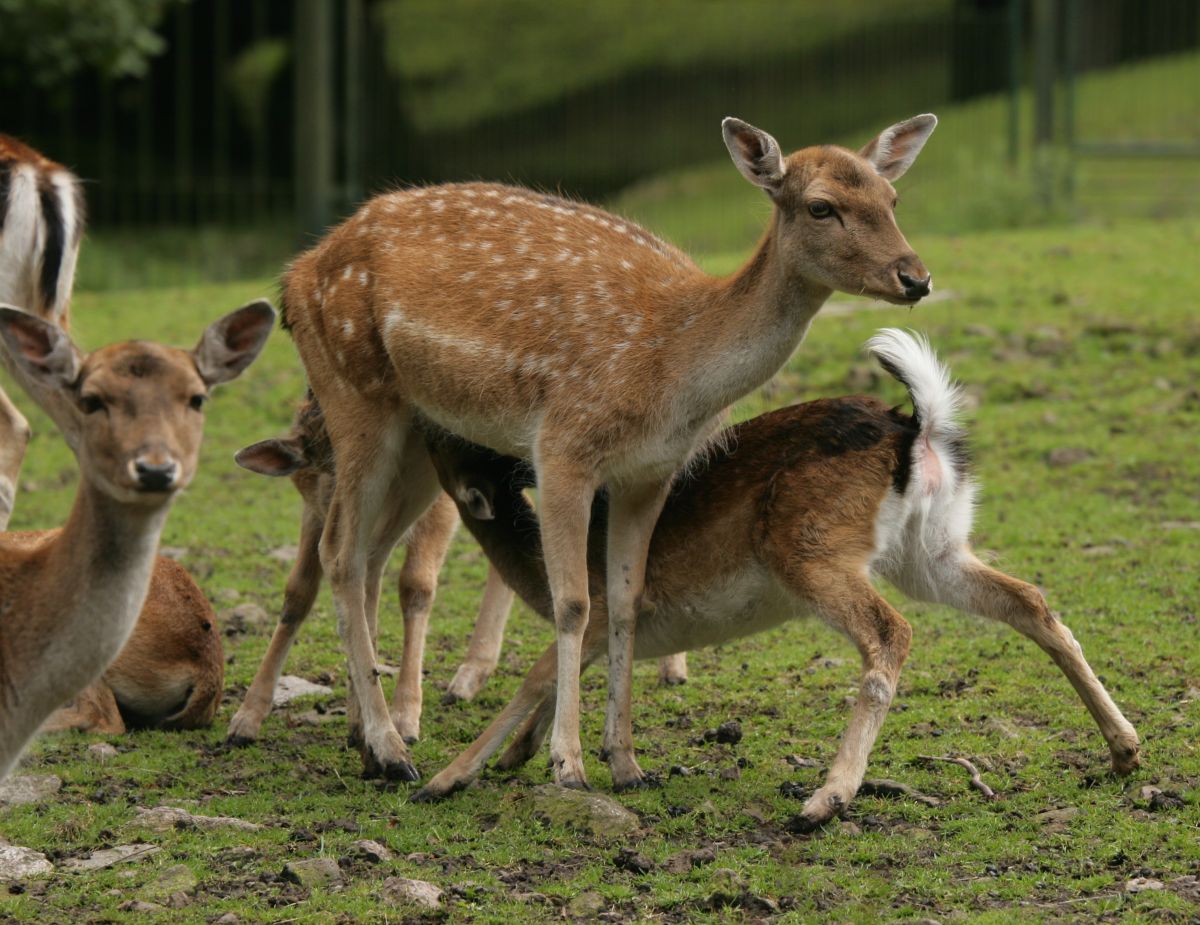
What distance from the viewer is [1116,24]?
2331 cm

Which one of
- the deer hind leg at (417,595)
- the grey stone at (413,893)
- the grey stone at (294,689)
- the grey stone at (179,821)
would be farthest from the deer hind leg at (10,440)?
the grey stone at (413,893)

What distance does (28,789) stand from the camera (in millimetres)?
5902

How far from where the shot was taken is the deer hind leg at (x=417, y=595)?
6961 mm

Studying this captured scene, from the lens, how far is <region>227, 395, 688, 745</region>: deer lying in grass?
6.90m

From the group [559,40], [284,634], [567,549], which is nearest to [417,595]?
[284,634]

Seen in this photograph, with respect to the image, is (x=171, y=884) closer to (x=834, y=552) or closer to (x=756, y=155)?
(x=834, y=552)

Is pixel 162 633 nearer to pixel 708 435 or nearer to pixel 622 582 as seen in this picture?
pixel 622 582

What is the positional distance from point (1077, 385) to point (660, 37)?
10116mm

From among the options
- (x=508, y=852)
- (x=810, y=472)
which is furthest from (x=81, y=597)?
(x=810, y=472)

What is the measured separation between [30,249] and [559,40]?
1389 cm

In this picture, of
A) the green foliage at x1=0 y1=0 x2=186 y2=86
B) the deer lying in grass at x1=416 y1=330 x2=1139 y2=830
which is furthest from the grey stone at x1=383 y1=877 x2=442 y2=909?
the green foliage at x1=0 y1=0 x2=186 y2=86

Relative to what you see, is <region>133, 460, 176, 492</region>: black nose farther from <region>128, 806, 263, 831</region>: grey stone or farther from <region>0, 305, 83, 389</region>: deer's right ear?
<region>128, 806, 263, 831</region>: grey stone

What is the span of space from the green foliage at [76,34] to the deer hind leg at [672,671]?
32.4 ft

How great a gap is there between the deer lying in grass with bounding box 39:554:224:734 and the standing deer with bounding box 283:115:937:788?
0.55 m
